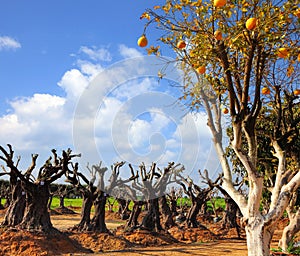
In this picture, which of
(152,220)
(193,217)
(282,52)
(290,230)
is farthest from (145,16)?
(193,217)

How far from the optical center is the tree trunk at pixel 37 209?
1312cm

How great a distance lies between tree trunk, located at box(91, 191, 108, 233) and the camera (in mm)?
15820

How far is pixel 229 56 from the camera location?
746 centimetres

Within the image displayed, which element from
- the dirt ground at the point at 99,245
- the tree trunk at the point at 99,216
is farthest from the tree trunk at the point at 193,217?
the tree trunk at the point at 99,216

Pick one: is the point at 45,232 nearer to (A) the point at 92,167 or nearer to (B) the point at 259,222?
(A) the point at 92,167

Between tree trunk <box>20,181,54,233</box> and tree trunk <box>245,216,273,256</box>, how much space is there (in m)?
8.84

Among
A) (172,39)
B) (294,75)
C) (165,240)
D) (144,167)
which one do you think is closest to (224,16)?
(172,39)

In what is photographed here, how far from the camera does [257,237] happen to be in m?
6.36

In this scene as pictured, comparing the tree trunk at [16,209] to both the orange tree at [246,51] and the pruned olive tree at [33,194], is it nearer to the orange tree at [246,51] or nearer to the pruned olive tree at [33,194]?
the pruned olive tree at [33,194]

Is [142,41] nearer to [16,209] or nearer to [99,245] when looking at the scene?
[99,245]

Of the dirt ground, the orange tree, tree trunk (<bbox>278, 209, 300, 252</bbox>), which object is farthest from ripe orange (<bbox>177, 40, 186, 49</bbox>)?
the dirt ground

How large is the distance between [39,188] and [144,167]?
24.4ft

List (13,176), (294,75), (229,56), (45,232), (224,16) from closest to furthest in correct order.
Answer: (224,16)
(229,56)
(294,75)
(45,232)
(13,176)

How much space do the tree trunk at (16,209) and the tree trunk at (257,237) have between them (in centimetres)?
1073
